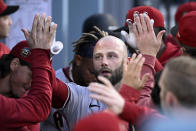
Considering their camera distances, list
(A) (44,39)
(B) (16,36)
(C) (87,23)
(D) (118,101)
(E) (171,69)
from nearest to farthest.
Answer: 1. (E) (171,69)
2. (D) (118,101)
3. (A) (44,39)
4. (B) (16,36)
5. (C) (87,23)

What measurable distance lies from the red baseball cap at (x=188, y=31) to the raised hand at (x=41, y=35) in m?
0.91

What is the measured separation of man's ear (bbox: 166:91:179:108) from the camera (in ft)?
7.24

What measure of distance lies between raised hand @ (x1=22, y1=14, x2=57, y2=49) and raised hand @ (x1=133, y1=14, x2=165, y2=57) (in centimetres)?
59

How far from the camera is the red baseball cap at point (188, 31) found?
3469 millimetres

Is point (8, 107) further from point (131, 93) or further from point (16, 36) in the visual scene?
point (16, 36)

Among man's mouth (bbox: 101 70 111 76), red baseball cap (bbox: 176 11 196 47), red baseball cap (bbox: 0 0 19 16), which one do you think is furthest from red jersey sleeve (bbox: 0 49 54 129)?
red baseball cap (bbox: 0 0 19 16)

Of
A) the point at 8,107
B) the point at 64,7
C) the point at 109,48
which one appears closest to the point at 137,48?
the point at 109,48

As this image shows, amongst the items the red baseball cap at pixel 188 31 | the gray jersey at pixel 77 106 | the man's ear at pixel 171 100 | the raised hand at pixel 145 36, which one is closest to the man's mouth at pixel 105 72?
the gray jersey at pixel 77 106

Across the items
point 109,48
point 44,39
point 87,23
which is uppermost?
point 44,39

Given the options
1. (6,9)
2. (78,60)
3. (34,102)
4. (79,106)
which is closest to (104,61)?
(79,106)

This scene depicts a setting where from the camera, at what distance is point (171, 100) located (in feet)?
7.36

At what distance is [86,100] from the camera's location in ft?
12.9

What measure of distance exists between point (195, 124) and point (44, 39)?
5.05 ft

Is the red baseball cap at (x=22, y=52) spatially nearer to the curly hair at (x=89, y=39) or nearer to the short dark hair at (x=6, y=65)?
the short dark hair at (x=6, y=65)
